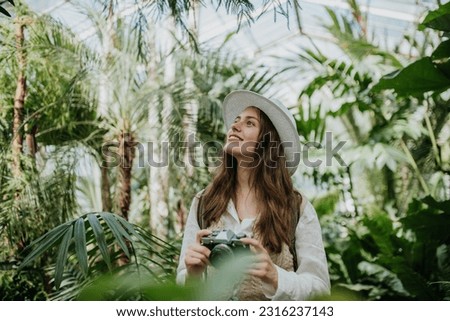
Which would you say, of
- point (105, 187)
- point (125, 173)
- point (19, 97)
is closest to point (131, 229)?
point (125, 173)

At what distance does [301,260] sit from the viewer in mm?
1409

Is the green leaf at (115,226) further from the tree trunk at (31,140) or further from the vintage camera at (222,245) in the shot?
the tree trunk at (31,140)

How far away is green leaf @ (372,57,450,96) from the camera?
2172 mm

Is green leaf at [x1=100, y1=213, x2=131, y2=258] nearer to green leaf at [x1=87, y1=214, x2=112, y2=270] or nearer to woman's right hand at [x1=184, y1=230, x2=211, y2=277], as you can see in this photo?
green leaf at [x1=87, y1=214, x2=112, y2=270]

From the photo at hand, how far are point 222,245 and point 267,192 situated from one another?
37cm

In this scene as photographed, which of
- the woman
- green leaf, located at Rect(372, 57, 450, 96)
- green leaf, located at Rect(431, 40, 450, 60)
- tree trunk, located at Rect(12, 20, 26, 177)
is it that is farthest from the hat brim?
tree trunk, located at Rect(12, 20, 26, 177)

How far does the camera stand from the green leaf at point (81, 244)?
119 cm

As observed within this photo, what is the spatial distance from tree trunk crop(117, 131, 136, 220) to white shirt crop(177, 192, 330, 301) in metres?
1.49

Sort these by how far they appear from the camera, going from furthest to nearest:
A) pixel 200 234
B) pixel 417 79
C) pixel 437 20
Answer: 1. pixel 417 79
2. pixel 437 20
3. pixel 200 234

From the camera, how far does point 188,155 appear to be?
354cm

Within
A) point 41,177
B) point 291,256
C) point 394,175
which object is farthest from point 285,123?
point 394,175

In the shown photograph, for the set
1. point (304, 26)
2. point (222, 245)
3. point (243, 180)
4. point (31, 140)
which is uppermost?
point (304, 26)

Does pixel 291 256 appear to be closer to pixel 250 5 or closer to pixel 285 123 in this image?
pixel 285 123

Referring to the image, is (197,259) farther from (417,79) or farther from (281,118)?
(417,79)
